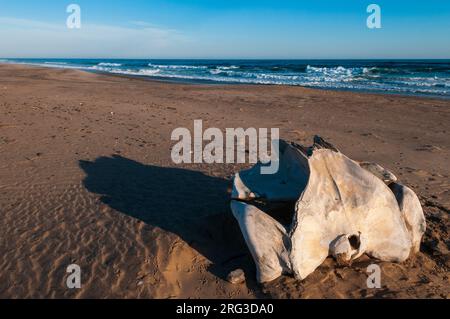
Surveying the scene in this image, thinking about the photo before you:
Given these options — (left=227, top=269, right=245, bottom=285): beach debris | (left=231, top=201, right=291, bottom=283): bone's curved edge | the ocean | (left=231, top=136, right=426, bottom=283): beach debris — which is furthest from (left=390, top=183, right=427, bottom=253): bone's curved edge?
the ocean

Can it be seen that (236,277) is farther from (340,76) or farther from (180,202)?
(340,76)

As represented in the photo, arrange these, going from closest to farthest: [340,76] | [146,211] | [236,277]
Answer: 1. [236,277]
2. [146,211]
3. [340,76]

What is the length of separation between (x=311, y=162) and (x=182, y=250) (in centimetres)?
175

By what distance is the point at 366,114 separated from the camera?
13570mm

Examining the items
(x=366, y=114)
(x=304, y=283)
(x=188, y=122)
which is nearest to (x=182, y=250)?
(x=304, y=283)

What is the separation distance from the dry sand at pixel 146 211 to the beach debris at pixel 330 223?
0.71ft

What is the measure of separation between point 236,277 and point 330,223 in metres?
1.09

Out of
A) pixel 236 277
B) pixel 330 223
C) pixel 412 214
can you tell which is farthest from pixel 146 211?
pixel 412 214

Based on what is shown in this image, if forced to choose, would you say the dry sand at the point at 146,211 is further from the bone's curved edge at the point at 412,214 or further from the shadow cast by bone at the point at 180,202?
the bone's curved edge at the point at 412,214

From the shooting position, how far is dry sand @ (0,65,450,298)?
377 centimetres

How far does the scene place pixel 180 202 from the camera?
547 centimetres

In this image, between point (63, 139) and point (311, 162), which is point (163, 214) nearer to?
point (311, 162)
